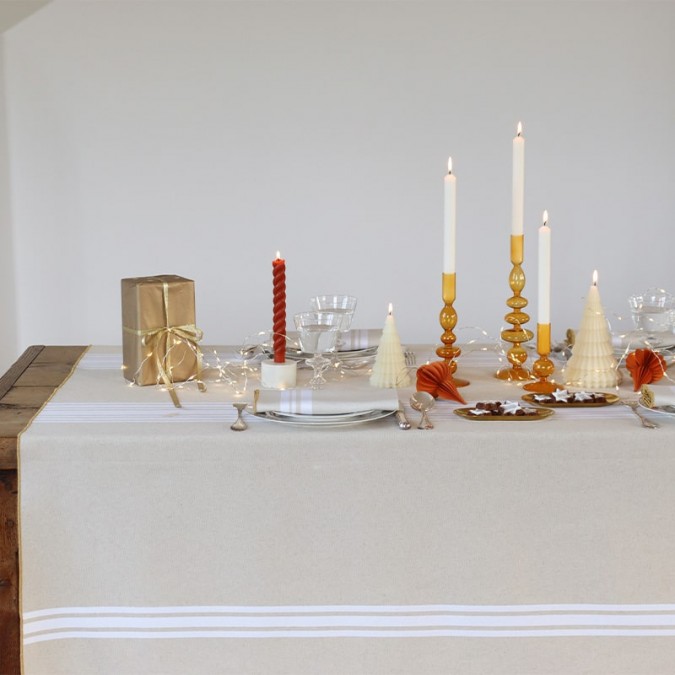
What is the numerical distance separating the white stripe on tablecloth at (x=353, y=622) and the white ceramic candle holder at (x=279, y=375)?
15.2 inches

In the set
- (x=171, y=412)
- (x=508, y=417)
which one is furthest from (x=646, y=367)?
(x=171, y=412)

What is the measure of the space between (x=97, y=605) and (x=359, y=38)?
2.37 meters

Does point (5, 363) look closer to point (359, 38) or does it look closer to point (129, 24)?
point (129, 24)

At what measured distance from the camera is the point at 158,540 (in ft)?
4.17

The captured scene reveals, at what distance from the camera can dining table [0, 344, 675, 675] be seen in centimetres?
127

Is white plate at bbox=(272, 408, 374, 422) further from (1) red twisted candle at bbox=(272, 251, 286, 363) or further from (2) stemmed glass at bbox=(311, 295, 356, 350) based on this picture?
(2) stemmed glass at bbox=(311, 295, 356, 350)

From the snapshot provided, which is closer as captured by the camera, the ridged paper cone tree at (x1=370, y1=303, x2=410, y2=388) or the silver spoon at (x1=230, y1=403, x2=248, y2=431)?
the silver spoon at (x1=230, y1=403, x2=248, y2=431)

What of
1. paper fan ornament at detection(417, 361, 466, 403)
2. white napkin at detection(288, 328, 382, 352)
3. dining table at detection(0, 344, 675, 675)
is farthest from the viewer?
white napkin at detection(288, 328, 382, 352)

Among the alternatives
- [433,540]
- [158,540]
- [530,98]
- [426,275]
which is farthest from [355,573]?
[530,98]

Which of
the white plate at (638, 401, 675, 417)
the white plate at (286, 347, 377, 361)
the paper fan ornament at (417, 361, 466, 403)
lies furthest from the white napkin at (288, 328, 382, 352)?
the white plate at (638, 401, 675, 417)

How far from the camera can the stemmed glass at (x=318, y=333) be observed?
1.48 meters

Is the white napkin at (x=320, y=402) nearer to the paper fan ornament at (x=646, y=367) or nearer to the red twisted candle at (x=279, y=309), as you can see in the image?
the red twisted candle at (x=279, y=309)

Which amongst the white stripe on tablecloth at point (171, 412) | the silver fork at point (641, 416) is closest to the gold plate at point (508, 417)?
the white stripe on tablecloth at point (171, 412)

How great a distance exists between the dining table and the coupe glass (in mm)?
373
